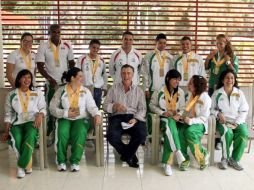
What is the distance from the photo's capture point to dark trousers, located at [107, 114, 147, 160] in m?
4.76

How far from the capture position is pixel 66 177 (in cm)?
443

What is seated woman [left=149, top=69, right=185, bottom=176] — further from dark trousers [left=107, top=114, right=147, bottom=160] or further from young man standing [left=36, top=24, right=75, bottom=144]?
young man standing [left=36, top=24, right=75, bottom=144]

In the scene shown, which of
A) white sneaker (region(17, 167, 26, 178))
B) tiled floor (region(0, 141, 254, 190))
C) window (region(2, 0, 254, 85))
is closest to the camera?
tiled floor (region(0, 141, 254, 190))

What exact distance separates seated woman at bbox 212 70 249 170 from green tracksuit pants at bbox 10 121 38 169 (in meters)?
2.32

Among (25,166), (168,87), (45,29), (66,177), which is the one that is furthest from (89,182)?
(45,29)

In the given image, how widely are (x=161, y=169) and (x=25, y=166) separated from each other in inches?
64.6

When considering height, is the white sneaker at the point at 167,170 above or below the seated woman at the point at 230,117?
below

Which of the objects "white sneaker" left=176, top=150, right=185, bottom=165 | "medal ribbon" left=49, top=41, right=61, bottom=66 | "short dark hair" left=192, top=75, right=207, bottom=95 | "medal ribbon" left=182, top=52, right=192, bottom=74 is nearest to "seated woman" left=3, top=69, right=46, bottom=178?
"medal ribbon" left=49, top=41, right=61, bottom=66

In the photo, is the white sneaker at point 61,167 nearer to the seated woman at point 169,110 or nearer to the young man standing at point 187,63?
the seated woman at point 169,110

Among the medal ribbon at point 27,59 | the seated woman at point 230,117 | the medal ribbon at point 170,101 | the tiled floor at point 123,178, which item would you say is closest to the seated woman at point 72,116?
the tiled floor at point 123,178

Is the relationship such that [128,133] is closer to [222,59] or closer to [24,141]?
[24,141]

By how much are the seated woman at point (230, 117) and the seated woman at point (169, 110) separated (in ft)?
1.62

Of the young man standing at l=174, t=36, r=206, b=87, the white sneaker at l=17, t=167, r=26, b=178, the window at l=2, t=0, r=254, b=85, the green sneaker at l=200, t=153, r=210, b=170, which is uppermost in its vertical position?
the window at l=2, t=0, r=254, b=85

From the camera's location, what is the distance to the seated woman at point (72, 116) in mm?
4680
